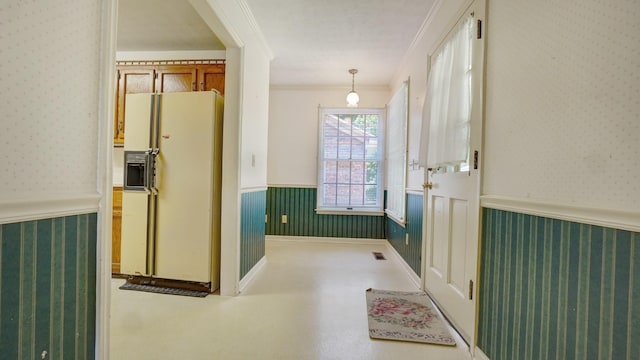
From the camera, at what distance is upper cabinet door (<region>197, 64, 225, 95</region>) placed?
2982mm

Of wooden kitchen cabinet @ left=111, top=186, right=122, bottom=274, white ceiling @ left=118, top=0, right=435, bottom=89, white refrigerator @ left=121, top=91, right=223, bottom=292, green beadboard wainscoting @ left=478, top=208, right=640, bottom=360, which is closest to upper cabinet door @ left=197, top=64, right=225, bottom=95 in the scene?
white ceiling @ left=118, top=0, right=435, bottom=89

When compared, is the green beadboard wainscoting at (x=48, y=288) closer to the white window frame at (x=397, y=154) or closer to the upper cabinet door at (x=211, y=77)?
the upper cabinet door at (x=211, y=77)

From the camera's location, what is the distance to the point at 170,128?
2516mm

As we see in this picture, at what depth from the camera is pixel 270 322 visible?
79.1 inches

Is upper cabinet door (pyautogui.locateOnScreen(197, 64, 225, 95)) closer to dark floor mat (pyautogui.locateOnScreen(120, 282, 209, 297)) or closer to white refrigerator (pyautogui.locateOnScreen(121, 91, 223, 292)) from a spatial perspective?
white refrigerator (pyautogui.locateOnScreen(121, 91, 223, 292))

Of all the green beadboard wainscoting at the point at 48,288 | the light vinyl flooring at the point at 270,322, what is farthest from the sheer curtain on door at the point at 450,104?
the green beadboard wainscoting at the point at 48,288

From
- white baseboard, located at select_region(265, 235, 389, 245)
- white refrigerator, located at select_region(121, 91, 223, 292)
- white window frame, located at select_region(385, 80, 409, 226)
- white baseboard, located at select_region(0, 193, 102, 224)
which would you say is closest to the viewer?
white baseboard, located at select_region(0, 193, 102, 224)

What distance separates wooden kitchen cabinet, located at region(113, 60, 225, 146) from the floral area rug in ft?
8.34

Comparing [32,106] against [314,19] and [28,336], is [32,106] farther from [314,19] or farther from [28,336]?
[314,19]

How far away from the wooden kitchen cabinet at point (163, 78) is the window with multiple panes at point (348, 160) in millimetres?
1985

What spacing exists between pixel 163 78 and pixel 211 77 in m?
0.53

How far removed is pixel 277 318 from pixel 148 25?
2.73 metres

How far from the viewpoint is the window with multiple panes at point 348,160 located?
15.0 ft

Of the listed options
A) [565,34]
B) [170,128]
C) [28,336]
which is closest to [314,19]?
[170,128]
